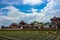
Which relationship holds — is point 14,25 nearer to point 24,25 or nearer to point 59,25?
point 24,25

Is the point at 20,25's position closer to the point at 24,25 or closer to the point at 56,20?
the point at 24,25

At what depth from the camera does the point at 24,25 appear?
9088cm

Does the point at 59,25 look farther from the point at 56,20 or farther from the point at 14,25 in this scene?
the point at 14,25

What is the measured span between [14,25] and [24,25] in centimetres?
552

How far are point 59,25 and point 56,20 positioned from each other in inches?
423

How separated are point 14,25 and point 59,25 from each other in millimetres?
24786

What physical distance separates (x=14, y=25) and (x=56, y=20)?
73.9 ft

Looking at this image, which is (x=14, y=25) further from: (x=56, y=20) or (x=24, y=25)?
(x=56, y=20)

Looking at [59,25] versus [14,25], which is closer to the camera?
[59,25]

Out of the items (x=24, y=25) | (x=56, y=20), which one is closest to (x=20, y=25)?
(x=24, y=25)

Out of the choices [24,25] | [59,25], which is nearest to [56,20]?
[59,25]

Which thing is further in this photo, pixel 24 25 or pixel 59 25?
pixel 24 25

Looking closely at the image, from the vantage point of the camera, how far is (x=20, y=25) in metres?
89.9

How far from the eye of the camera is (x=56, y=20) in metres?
88.6
